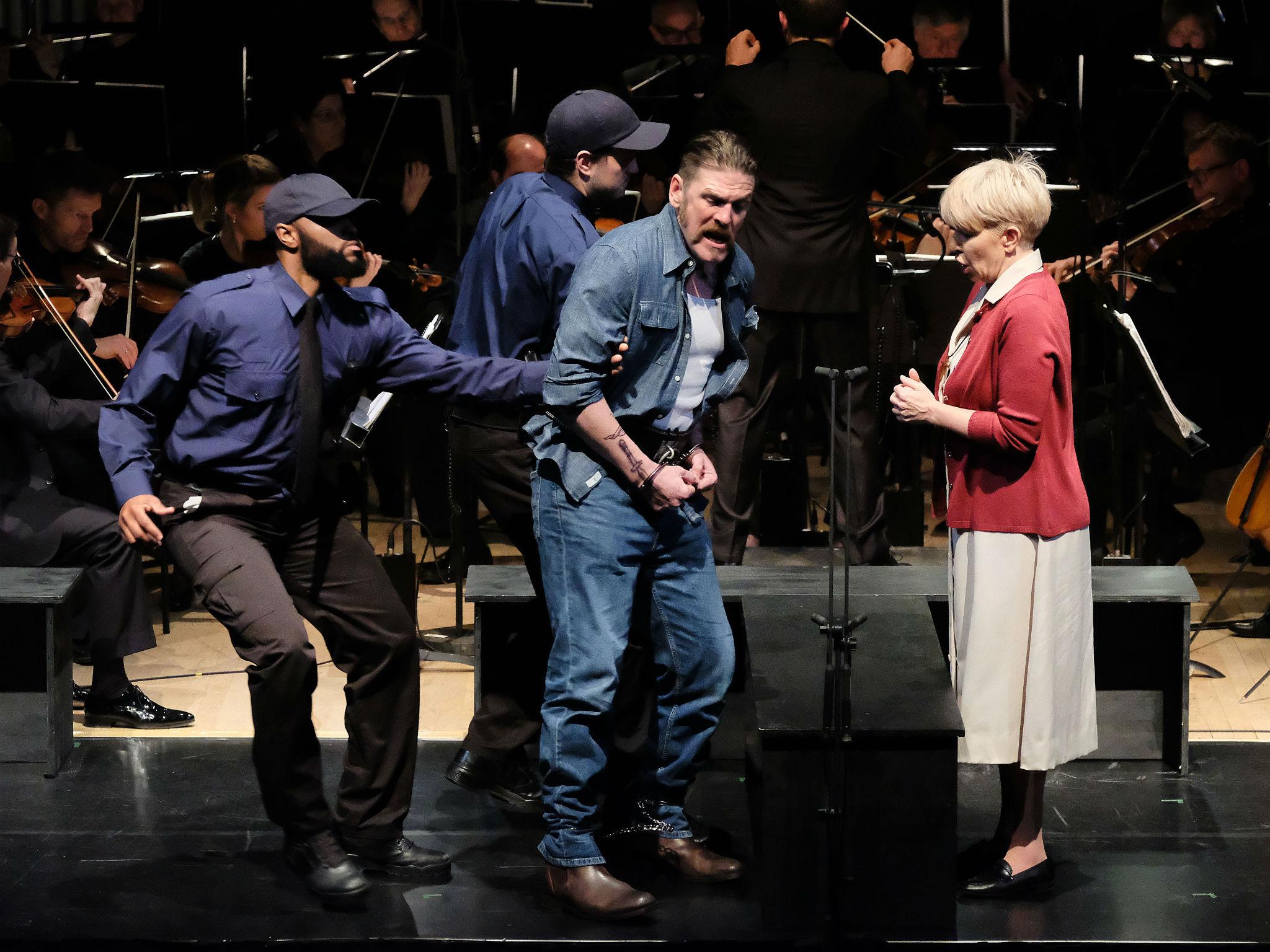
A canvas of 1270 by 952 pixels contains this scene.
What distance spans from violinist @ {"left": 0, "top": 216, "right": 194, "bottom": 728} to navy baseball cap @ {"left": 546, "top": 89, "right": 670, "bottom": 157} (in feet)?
6.47

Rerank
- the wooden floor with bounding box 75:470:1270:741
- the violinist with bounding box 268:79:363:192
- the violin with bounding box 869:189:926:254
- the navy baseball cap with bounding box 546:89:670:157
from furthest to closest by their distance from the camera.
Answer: the violinist with bounding box 268:79:363:192 < the violin with bounding box 869:189:926:254 < the wooden floor with bounding box 75:470:1270:741 < the navy baseball cap with bounding box 546:89:670:157

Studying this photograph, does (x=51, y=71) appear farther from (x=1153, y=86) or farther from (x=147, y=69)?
(x=1153, y=86)

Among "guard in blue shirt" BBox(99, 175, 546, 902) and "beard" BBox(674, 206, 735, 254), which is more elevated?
"beard" BBox(674, 206, 735, 254)

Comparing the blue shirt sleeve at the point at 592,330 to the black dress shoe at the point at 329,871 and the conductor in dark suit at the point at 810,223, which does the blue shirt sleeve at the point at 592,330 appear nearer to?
the black dress shoe at the point at 329,871

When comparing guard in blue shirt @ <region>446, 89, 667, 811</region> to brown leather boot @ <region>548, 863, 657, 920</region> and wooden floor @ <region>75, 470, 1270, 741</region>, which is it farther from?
brown leather boot @ <region>548, 863, 657, 920</region>

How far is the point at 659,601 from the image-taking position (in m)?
3.56

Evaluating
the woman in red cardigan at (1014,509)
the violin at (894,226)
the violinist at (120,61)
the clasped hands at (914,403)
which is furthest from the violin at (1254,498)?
the violinist at (120,61)

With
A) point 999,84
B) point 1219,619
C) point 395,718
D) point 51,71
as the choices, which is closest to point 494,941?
point 395,718

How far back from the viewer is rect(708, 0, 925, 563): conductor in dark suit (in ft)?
17.0

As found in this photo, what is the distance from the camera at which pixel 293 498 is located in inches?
144

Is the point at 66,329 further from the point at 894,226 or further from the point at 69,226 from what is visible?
the point at 894,226

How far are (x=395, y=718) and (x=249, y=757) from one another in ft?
3.31

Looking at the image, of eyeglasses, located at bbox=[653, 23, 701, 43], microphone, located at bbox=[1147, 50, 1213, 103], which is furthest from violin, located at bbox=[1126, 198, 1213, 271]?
eyeglasses, located at bbox=[653, 23, 701, 43]

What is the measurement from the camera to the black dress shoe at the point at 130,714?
4.84 meters
